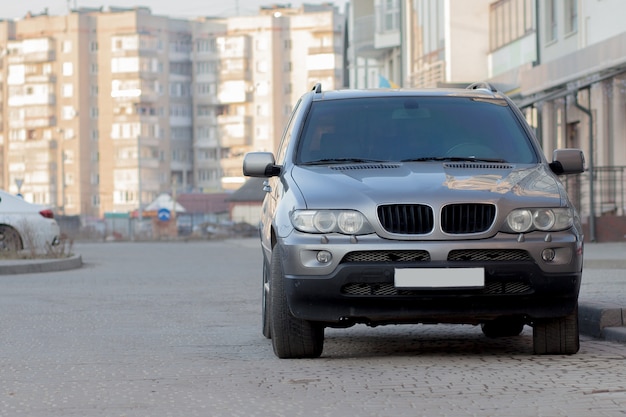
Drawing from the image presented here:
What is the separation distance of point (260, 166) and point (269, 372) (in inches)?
76.5

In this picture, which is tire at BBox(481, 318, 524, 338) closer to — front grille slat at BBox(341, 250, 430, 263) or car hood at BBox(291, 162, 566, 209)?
car hood at BBox(291, 162, 566, 209)

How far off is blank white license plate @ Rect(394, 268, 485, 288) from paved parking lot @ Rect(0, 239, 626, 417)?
0.49 m

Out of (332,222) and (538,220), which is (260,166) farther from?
(538,220)

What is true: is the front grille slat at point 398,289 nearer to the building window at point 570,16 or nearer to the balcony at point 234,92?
the building window at point 570,16

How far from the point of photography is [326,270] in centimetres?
830

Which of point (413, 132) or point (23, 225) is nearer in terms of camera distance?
point (413, 132)

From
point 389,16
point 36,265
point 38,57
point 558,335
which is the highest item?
point 38,57

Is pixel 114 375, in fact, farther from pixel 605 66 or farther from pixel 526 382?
pixel 605 66

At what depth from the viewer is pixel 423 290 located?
8.21 m

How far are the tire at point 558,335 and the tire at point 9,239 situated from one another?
1915 centimetres

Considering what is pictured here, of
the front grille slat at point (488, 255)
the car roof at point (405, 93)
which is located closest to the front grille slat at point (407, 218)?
the front grille slat at point (488, 255)

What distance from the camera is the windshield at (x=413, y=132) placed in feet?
31.2

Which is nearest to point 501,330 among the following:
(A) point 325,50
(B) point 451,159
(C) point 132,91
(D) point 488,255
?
(B) point 451,159

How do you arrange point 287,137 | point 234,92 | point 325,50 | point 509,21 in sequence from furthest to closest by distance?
point 234,92 → point 325,50 → point 509,21 → point 287,137
